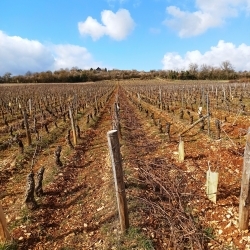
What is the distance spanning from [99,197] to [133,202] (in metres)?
0.99

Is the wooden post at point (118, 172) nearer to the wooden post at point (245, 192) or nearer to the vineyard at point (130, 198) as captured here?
the vineyard at point (130, 198)

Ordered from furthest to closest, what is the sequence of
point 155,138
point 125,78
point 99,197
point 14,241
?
1. point 125,78
2. point 155,138
3. point 99,197
4. point 14,241

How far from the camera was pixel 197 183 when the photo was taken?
6.14 metres

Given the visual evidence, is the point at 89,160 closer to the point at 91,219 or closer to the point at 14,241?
the point at 91,219

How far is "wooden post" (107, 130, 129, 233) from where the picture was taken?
4.01m

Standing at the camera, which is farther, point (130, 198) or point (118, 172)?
point (130, 198)

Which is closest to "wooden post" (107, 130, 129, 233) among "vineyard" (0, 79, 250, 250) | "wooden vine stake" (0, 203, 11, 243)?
"vineyard" (0, 79, 250, 250)

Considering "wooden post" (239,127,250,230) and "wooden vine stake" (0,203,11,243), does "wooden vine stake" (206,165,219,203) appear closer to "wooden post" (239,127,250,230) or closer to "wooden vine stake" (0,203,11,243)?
"wooden post" (239,127,250,230)

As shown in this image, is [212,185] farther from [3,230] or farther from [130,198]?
[3,230]

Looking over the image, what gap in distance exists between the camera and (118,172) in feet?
13.5

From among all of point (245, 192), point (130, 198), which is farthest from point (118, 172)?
point (245, 192)

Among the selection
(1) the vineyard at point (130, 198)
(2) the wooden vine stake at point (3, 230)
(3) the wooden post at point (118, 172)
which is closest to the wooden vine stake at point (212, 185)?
(1) the vineyard at point (130, 198)

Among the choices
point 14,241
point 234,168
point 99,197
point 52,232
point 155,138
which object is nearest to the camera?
point 14,241

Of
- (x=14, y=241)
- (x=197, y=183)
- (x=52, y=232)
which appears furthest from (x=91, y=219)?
(x=197, y=183)
